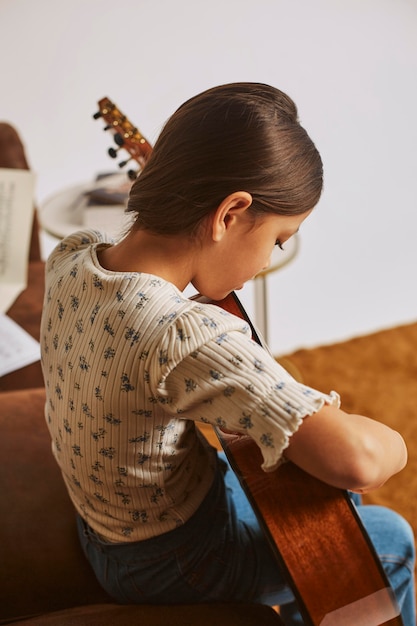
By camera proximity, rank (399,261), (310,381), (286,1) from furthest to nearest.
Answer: (399,261), (310,381), (286,1)

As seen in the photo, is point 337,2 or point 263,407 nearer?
point 263,407

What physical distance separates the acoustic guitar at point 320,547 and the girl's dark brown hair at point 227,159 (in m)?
0.29

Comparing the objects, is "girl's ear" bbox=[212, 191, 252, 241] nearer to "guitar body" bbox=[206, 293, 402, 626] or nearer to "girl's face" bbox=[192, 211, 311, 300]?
"girl's face" bbox=[192, 211, 311, 300]

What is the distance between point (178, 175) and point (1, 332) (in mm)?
955

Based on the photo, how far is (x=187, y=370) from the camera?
716 millimetres

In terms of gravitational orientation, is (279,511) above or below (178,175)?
below

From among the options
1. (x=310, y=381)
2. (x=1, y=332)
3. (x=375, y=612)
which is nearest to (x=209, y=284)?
(x=375, y=612)

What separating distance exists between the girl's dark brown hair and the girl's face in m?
0.02

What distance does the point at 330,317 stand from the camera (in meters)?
2.42

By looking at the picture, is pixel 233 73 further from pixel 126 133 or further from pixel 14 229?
pixel 126 133

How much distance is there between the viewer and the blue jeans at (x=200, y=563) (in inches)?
36.6

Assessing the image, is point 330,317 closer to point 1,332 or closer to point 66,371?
point 1,332

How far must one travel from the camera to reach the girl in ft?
2.36

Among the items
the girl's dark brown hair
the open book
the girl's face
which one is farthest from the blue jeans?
the open book
